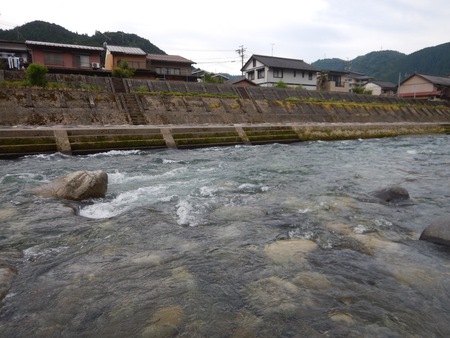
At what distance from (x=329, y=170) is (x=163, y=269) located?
10394 millimetres

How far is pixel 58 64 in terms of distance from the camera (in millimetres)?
40031

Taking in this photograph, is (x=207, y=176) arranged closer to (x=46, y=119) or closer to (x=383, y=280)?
(x=383, y=280)

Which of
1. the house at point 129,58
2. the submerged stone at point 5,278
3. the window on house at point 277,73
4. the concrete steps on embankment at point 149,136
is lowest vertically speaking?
the submerged stone at point 5,278

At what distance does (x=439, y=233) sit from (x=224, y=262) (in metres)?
4.50

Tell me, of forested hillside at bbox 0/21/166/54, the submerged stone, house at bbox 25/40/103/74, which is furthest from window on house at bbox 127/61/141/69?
the submerged stone

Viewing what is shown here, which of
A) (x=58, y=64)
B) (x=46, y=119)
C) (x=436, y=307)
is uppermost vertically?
(x=58, y=64)

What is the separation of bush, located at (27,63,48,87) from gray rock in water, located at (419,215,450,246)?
91.1 feet

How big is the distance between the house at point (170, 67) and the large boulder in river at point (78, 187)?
131 ft

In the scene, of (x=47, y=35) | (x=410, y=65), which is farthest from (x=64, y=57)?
(x=410, y=65)

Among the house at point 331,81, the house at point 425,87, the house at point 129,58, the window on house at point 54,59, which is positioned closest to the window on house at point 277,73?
the house at point 331,81

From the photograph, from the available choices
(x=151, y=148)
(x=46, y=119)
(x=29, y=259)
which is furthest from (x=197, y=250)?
(x=46, y=119)

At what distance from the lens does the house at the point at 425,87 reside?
6125cm

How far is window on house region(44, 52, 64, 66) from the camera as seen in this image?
3923 centimetres

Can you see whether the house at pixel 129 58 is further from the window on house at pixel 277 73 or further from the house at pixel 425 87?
the house at pixel 425 87
